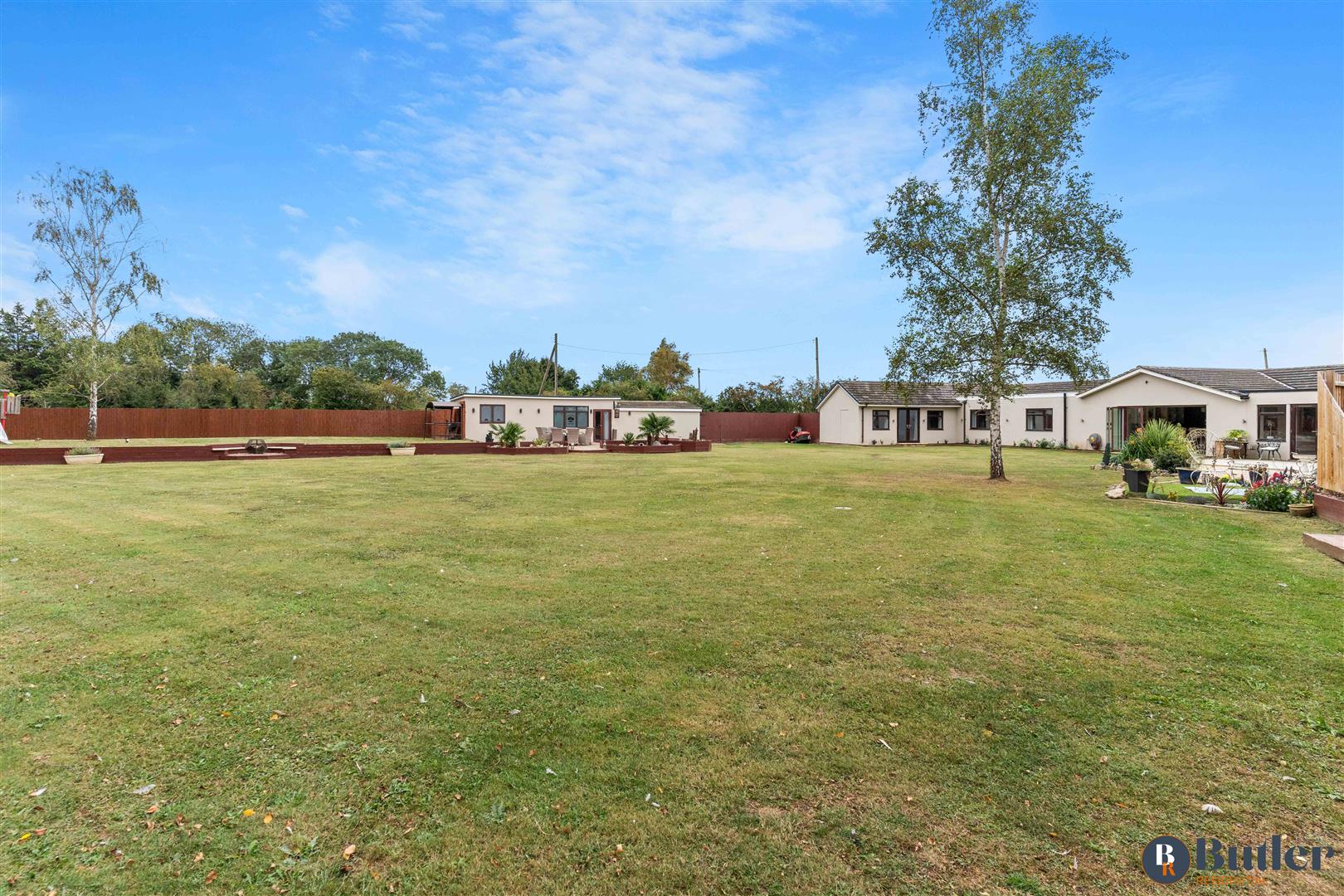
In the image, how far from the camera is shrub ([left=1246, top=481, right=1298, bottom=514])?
30.6ft

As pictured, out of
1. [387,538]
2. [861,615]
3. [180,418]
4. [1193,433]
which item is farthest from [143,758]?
[180,418]

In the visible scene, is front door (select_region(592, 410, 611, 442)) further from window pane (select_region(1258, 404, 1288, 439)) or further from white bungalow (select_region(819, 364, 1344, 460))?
window pane (select_region(1258, 404, 1288, 439))

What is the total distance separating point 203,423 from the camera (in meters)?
34.1

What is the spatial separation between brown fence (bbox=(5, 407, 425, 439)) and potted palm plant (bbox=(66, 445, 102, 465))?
1879 cm

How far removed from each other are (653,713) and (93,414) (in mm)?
40445

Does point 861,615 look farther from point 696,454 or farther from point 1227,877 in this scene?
point 696,454

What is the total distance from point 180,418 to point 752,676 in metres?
41.3

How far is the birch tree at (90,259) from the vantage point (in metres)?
31.2

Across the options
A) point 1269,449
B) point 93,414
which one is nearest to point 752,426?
point 1269,449

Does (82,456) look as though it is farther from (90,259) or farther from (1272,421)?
(1272,421)

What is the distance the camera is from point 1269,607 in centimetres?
480

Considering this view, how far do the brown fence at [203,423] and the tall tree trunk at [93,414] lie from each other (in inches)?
25.3

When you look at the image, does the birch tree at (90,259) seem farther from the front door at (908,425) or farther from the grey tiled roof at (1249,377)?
the grey tiled roof at (1249,377)

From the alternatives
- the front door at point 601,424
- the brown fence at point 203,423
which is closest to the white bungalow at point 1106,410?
the front door at point 601,424
